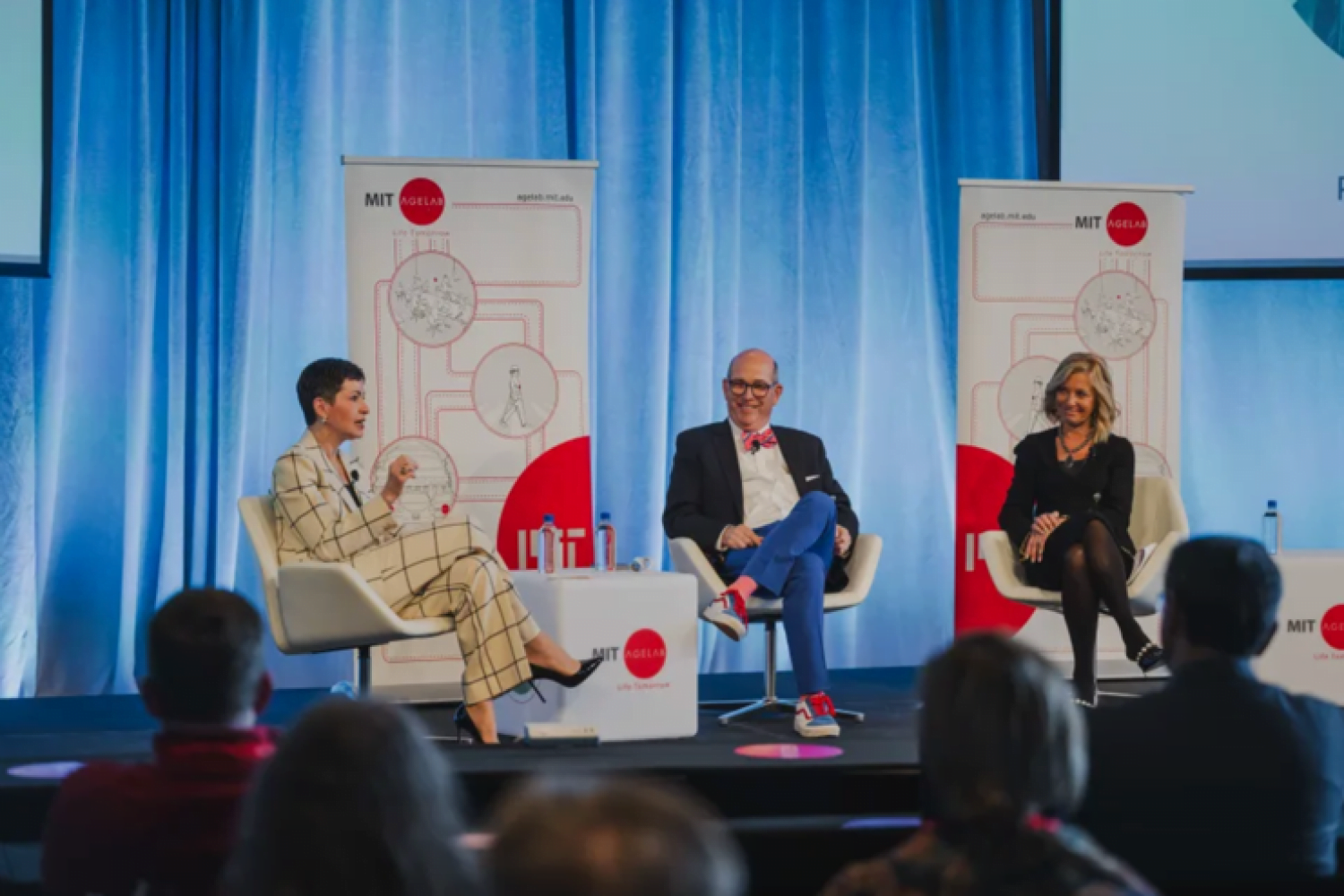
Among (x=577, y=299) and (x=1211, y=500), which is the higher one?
(x=577, y=299)

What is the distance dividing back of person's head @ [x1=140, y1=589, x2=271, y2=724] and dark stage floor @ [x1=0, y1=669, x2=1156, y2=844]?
1692 millimetres

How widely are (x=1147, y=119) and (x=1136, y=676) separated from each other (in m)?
2.12

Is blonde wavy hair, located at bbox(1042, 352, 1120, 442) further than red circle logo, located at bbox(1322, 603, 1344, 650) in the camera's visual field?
No

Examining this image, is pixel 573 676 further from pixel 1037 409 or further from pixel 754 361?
pixel 1037 409

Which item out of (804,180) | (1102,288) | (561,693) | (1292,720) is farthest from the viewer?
(804,180)

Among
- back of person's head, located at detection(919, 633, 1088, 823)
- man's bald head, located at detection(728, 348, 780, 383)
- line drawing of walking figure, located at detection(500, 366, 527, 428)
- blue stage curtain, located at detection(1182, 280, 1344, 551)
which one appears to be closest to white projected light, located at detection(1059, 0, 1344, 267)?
blue stage curtain, located at detection(1182, 280, 1344, 551)

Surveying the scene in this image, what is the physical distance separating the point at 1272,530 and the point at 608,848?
587 centimetres

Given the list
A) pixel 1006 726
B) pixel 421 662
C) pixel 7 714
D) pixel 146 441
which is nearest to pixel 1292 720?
pixel 1006 726

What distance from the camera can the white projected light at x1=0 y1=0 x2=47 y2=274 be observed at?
531cm

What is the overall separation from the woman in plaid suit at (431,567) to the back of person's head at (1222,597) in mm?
2401

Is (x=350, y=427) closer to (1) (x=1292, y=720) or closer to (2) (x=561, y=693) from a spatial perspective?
(2) (x=561, y=693)

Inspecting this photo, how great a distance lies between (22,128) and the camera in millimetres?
5348

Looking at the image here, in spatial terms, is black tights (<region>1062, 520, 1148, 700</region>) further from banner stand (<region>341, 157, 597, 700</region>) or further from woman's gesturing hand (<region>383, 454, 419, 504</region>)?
woman's gesturing hand (<region>383, 454, 419, 504</region>)

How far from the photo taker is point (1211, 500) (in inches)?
266
